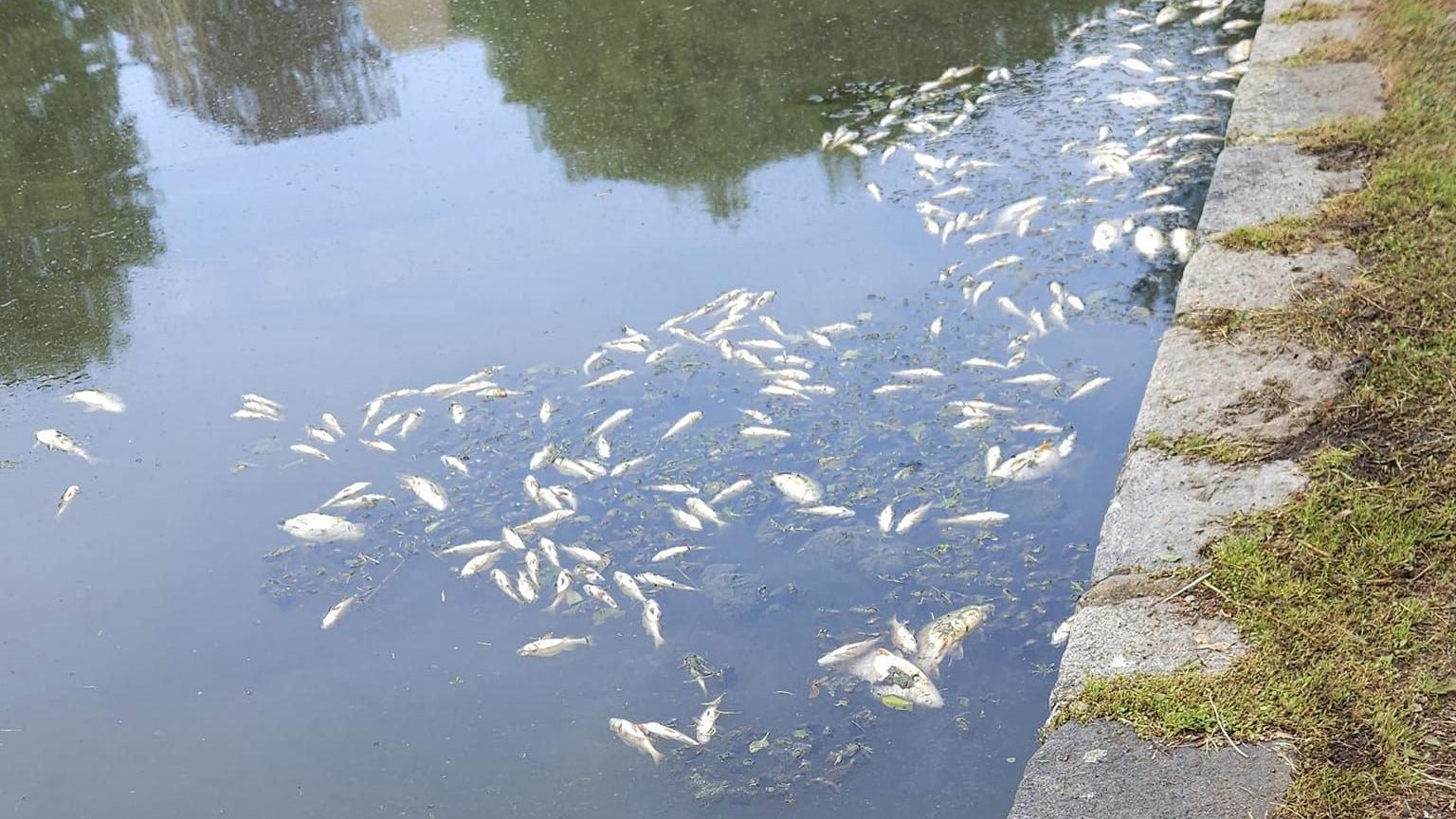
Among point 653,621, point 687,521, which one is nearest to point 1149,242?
point 687,521

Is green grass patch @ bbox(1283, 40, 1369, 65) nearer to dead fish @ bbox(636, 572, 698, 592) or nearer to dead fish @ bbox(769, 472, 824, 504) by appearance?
dead fish @ bbox(769, 472, 824, 504)

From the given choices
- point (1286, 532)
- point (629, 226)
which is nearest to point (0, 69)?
point (629, 226)

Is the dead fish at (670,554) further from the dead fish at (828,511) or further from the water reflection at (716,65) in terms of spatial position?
the water reflection at (716,65)

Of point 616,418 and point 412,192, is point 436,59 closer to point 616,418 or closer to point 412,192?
point 412,192

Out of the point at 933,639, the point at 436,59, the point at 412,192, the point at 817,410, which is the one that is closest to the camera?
the point at 933,639

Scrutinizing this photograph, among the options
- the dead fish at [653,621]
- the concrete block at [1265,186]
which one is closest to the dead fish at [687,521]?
the dead fish at [653,621]

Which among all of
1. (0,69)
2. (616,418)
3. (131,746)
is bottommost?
(131,746)

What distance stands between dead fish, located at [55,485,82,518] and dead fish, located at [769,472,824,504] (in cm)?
273

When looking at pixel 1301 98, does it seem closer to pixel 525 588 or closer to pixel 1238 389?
pixel 1238 389

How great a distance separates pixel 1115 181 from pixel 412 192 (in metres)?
3.79

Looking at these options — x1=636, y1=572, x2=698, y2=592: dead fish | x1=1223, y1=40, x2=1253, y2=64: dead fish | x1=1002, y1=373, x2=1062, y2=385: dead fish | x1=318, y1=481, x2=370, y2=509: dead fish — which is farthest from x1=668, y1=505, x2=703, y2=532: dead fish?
x1=1223, y1=40, x2=1253, y2=64: dead fish

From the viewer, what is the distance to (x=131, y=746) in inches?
149

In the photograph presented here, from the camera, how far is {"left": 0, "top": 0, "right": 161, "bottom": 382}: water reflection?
6.15m

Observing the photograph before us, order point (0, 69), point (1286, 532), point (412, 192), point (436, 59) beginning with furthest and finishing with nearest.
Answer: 1. point (0, 69)
2. point (436, 59)
3. point (412, 192)
4. point (1286, 532)
